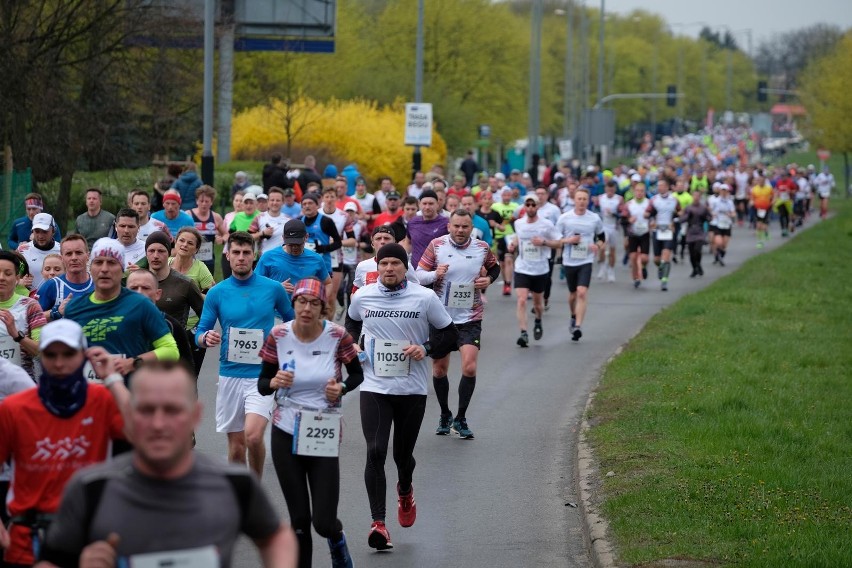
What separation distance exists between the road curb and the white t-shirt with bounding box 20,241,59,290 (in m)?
4.65

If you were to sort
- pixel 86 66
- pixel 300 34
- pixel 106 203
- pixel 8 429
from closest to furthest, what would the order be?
pixel 8 429, pixel 86 66, pixel 106 203, pixel 300 34

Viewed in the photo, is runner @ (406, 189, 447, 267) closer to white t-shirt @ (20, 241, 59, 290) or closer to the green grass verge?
the green grass verge

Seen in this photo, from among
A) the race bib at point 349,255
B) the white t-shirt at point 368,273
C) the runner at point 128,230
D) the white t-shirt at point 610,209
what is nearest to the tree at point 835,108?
the white t-shirt at point 610,209

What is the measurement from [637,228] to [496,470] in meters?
15.3

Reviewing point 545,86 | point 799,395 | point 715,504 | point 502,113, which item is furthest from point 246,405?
point 545,86

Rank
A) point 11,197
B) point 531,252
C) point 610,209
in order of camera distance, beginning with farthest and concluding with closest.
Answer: point 610,209 → point 11,197 → point 531,252

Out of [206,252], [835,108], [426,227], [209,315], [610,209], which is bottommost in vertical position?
[209,315]

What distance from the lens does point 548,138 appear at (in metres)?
107

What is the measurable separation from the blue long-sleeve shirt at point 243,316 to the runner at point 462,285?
3.19 m

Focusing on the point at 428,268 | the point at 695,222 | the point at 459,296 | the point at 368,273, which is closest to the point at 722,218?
the point at 695,222

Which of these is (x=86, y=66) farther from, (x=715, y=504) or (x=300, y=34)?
(x=715, y=504)

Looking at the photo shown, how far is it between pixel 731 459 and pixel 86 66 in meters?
18.3

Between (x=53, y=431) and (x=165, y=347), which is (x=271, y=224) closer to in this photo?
(x=165, y=347)

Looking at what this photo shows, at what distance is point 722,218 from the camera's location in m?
33.6
